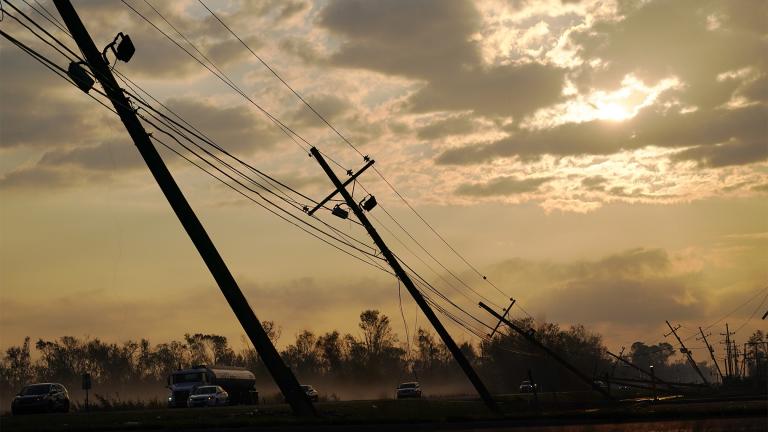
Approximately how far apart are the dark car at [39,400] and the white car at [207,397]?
1029 cm

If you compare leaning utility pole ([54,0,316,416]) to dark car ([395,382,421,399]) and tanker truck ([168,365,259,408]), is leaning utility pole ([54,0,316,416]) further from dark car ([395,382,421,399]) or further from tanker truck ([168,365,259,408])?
A: dark car ([395,382,421,399])

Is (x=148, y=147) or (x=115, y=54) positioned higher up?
(x=115, y=54)

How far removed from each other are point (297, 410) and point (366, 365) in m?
161

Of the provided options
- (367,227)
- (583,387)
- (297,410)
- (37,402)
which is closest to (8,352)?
(583,387)

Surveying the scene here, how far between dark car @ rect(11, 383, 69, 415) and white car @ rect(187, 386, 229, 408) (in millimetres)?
10289

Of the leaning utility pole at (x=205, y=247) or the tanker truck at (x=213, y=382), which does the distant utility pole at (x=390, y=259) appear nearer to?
the leaning utility pole at (x=205, y=247)

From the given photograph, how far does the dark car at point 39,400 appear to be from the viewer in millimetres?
52875

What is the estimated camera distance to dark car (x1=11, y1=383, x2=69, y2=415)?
52.9 meters

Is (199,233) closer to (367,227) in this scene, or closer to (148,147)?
(148,147)

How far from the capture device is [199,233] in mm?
32500

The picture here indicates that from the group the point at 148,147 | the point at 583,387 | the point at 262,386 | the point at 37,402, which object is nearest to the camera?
the point at 148,147

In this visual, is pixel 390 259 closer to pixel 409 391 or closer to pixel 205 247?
pixel 205 247

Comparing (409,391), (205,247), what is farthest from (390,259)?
(409,391)

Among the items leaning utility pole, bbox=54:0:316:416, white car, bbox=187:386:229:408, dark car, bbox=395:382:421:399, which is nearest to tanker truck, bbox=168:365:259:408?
white car, bbox=187:386:229:408
